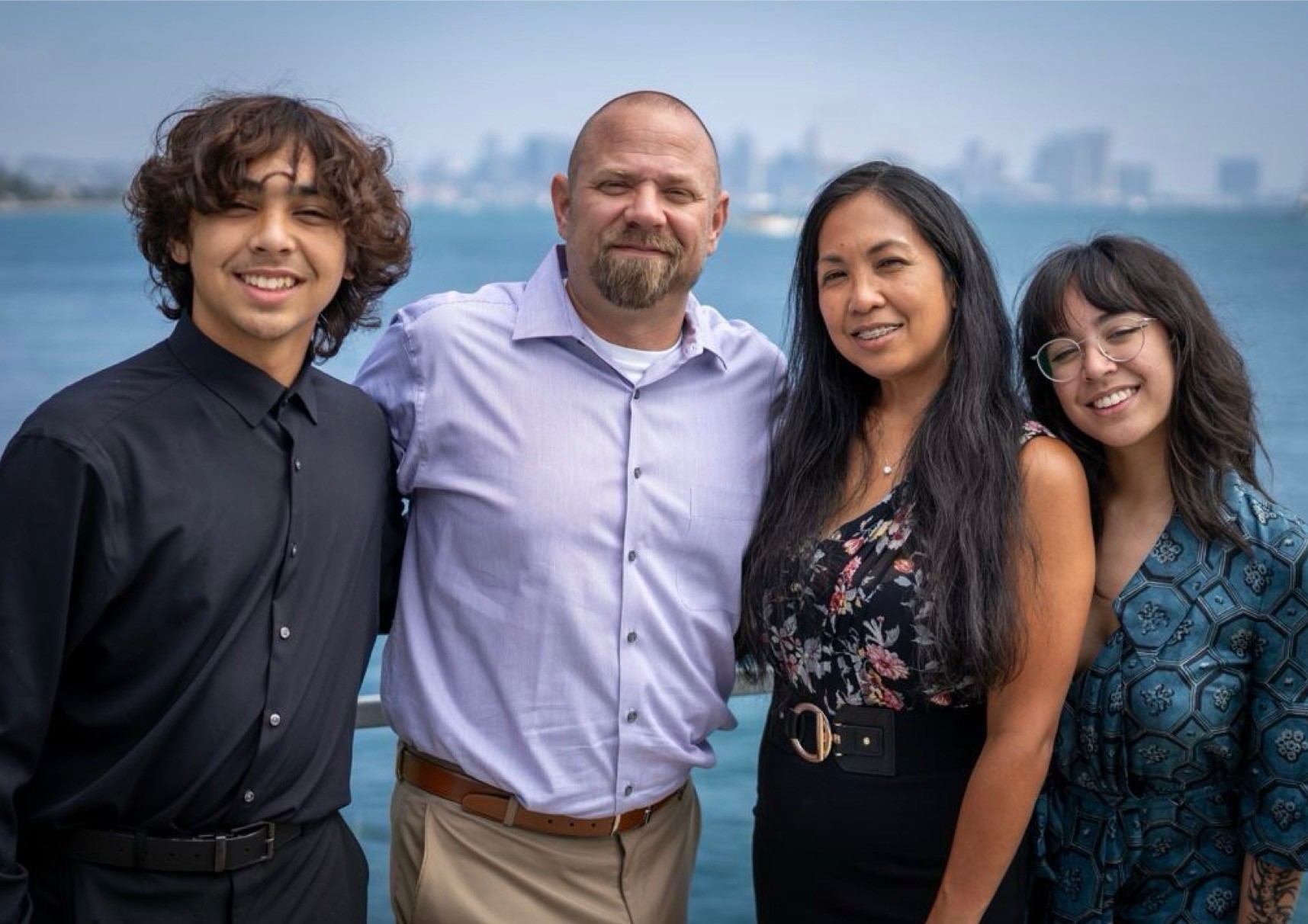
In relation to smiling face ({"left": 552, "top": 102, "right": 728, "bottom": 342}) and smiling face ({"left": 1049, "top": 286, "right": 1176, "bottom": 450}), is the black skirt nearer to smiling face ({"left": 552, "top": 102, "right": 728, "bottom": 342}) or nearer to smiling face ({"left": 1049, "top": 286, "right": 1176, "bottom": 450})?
smiling face ({"left": 1049, "top": 286, "right": 1176, "bottom": 450})

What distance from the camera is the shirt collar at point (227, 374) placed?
6.54 feet

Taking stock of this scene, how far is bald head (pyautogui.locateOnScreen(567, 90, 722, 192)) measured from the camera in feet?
8.55

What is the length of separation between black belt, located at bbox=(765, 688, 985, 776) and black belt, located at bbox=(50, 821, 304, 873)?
906mm

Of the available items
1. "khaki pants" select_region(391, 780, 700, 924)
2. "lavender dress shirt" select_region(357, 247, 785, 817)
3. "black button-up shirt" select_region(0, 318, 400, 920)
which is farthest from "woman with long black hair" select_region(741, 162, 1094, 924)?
"black button-up shirt" select_region(0, 318, 400, 920)

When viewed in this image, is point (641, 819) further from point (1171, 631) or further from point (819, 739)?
point (1171, 631)

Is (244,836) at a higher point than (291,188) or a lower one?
lower

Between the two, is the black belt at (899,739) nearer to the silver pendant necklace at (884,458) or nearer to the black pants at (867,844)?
the black pants at (867,844)

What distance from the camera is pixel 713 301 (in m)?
40.8

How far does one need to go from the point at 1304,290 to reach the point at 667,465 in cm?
4554

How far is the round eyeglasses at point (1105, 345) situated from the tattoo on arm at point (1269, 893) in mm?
795

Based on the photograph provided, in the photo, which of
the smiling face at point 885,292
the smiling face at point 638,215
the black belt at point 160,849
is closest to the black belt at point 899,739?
the smiling face at point 885,292

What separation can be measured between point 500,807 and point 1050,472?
107 cm

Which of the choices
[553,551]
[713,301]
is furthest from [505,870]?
[713,301]

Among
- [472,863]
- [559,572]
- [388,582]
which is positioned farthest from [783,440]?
[472,863]
